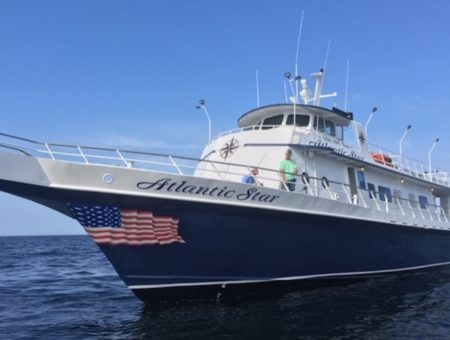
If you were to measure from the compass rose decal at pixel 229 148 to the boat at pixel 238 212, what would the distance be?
30 millimetres

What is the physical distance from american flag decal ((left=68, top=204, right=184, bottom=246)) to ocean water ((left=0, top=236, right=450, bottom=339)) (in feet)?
5.35

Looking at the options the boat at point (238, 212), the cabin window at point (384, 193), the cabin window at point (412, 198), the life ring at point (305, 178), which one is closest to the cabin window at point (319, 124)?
the boat at point (238, 212)

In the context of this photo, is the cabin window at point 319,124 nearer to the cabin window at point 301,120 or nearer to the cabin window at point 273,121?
the cabin window at point 301,120

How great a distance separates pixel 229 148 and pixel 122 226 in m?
4.87

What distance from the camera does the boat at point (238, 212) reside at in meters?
8.26

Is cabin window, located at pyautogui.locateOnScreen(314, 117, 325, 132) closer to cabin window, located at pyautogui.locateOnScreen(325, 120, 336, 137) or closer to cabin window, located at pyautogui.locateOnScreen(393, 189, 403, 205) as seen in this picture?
cabin window, located at pyautogui.locateOnScreen(325, 120, 336, 137)

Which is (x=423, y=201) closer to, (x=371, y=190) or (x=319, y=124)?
(x=371, y=190)

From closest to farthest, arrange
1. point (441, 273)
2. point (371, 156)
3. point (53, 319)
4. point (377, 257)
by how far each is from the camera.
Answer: point (53, 319) → point (377, 257) → point (371, 156) → point (441, 273)

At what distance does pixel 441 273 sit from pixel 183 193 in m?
11.6

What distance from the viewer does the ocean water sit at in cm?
788

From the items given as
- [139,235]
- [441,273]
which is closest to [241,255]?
[139,235]

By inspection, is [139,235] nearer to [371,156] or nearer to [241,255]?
[241,255]

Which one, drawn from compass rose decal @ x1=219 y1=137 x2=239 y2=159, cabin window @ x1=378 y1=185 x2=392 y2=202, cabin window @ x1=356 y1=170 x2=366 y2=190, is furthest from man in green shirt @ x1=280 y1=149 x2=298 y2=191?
cabin window @ x1=378 y1=185 x2=392 y2=202

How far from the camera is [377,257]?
12.4m
